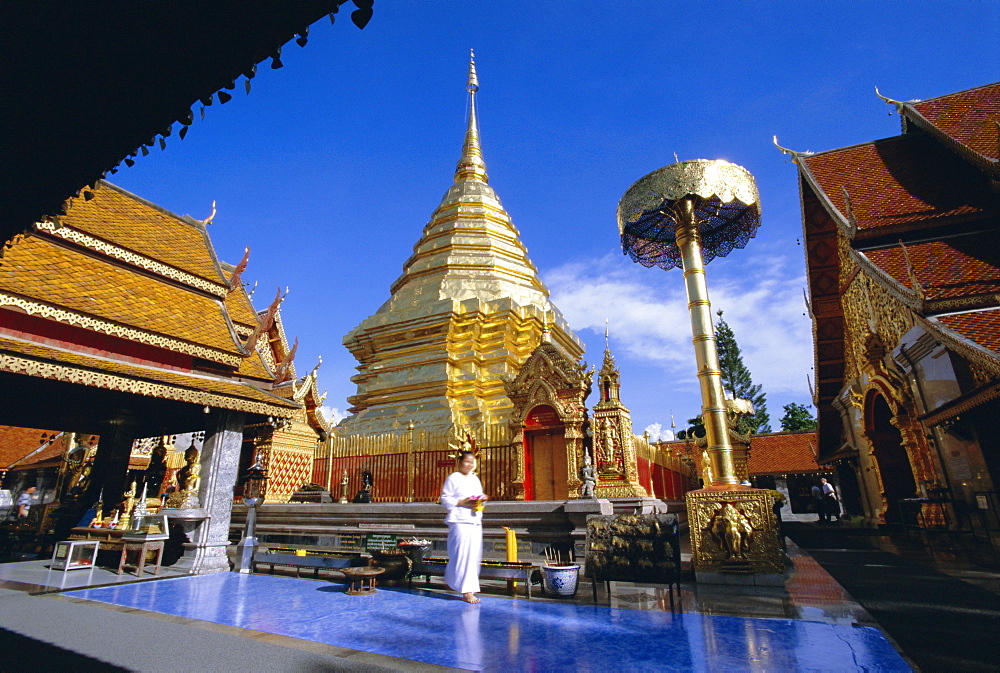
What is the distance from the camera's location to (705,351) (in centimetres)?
613

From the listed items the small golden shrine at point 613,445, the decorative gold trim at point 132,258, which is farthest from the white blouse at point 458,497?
the decorative gold trim at point 132,258

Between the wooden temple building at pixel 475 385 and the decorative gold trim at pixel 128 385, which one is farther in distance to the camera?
the wooden temple building at pixel 475 385

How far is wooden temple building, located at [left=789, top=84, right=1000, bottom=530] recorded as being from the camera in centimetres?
732

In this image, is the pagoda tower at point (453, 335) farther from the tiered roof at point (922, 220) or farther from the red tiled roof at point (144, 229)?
the tiered roof at point (922, 220)

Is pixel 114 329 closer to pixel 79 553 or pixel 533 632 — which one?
pixel 79 553

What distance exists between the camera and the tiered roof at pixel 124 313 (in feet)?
20.6

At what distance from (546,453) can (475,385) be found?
134 inches

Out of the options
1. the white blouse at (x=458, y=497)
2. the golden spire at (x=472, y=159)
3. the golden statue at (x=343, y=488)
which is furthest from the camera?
the golden spire at (x=472, y=159)

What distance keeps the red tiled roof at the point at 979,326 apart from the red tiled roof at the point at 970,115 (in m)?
4.08

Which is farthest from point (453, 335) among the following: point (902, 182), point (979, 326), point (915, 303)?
point (902, 182)

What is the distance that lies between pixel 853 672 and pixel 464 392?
9.99 m

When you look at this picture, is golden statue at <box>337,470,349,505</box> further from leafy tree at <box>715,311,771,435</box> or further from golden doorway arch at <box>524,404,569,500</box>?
leafy tree at <box>715,311,771,435</box>

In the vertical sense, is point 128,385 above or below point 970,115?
below

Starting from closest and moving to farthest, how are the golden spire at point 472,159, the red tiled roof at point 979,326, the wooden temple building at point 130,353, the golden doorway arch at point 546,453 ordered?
the red tiled roof at point 979,326
the wooden temple building at point 130,353
the golden doorway arch at point 546,453
the golden spire at point 472,159
